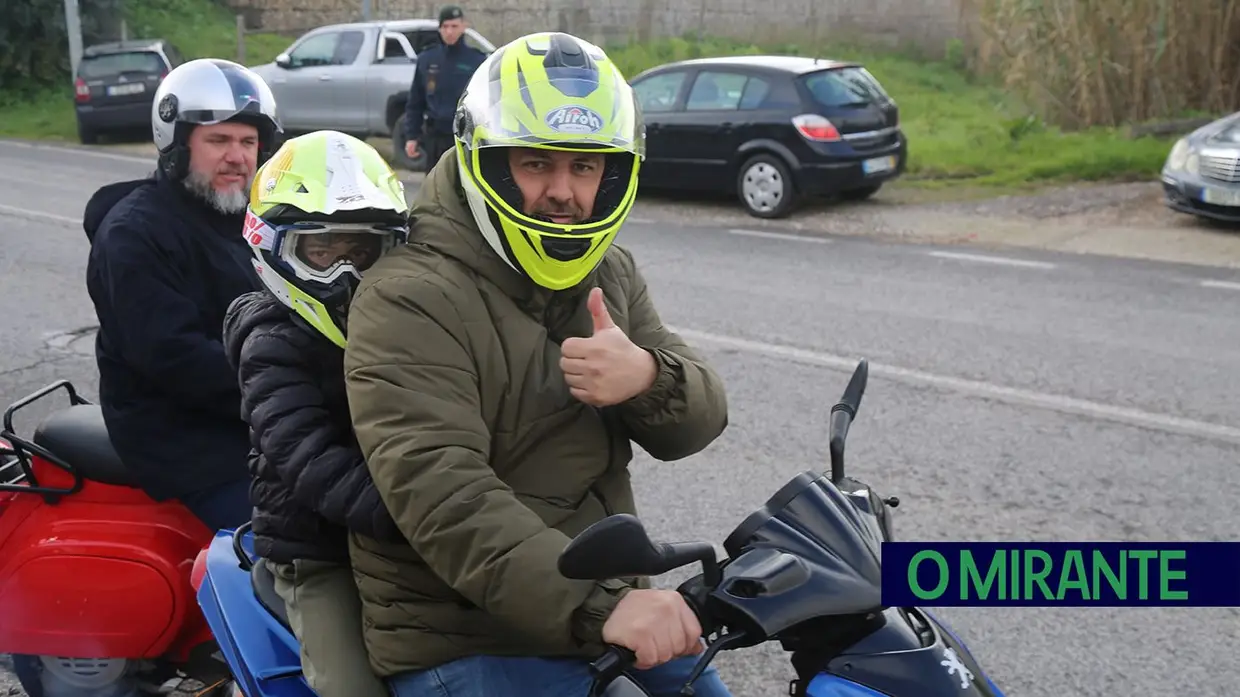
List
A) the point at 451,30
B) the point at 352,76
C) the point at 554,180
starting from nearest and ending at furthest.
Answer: the point at 554,180 → the point at 451,30 → the point at 352,76

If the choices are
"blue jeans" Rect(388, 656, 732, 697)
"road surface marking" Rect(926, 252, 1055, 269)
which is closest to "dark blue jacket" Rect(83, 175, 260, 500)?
"blue jeans" Rect(388, 656, 732, 697)

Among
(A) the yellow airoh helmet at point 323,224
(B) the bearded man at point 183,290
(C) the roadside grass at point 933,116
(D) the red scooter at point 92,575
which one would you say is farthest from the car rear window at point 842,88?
(A) the yellow airoh helmet at point 323,224

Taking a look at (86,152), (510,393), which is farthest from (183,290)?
(86,152)

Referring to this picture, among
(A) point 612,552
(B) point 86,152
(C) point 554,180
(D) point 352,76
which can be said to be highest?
(C) point 554,180

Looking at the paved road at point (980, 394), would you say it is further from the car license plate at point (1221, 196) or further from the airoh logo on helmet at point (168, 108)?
the airoh logo on helmet at point (168, 108)

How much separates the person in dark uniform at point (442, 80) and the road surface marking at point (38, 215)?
3120mm

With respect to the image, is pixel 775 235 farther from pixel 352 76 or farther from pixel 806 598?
pixel 806 598

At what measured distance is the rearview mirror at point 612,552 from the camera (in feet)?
5.62

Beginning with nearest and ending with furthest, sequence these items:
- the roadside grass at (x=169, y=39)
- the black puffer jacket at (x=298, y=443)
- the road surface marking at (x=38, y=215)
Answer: the black puffer jacket at (x=298, y=443)
the road surface marking at (x=38, y=215)
the roadside grass at (x=169, y=39)

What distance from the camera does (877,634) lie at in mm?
1874

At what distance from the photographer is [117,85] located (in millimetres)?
20172

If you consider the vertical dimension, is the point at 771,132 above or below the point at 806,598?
below

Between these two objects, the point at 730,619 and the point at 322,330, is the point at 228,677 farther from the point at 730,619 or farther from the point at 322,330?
the point at 730,619

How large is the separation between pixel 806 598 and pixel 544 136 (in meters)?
0.83
